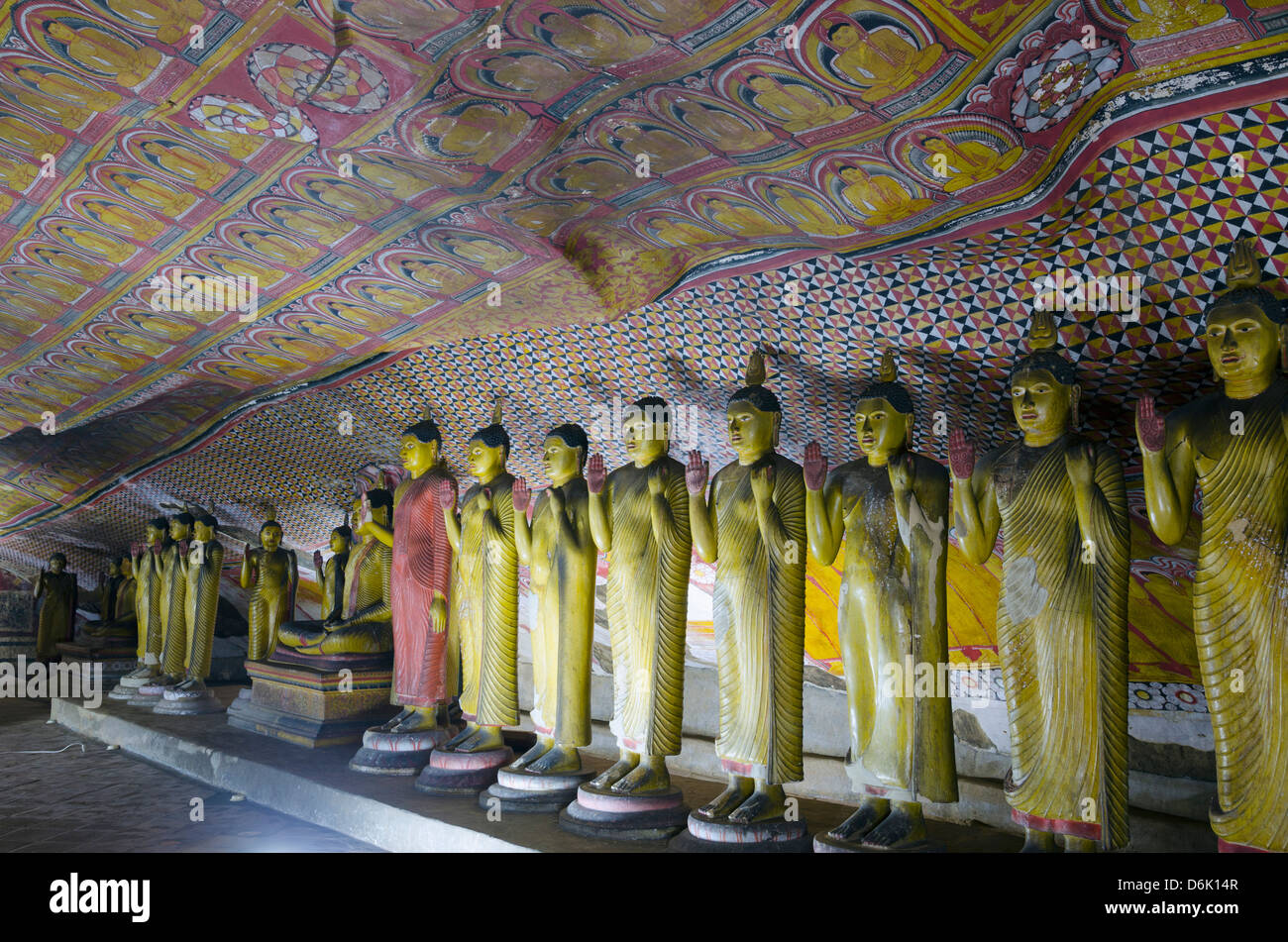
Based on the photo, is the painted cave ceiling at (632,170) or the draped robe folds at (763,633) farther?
the draped robe folds at (763,633)

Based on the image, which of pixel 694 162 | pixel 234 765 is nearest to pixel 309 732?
pixel 234 765

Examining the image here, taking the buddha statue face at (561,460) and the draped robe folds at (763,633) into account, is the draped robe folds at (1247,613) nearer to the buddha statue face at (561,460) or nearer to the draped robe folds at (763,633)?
the draped robe folds at (763,633)

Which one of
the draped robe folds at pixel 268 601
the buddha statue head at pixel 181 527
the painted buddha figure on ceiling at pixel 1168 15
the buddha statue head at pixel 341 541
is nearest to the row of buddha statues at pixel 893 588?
the painted buddha figure on ceiling at pixel 1168 15

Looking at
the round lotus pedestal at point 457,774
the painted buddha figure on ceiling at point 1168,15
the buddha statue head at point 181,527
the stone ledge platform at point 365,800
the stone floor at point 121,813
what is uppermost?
the painted buddha figure on ceiling at point 1168,15

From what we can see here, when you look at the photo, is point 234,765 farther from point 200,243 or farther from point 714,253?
point 714,253

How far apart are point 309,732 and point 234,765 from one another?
1.76 ft

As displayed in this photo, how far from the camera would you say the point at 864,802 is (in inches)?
157

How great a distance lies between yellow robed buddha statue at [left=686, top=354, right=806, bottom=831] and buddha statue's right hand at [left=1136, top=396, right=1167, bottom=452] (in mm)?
1457

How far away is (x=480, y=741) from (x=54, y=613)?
12.2m

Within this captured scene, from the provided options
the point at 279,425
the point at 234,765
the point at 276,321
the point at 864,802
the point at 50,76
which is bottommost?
the point at 234,765

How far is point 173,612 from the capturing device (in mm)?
10234

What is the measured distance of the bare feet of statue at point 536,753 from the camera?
5.12 meters

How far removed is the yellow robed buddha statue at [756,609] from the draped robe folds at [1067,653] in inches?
38.1

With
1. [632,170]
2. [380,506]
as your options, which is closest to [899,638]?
Result: [632,170]
